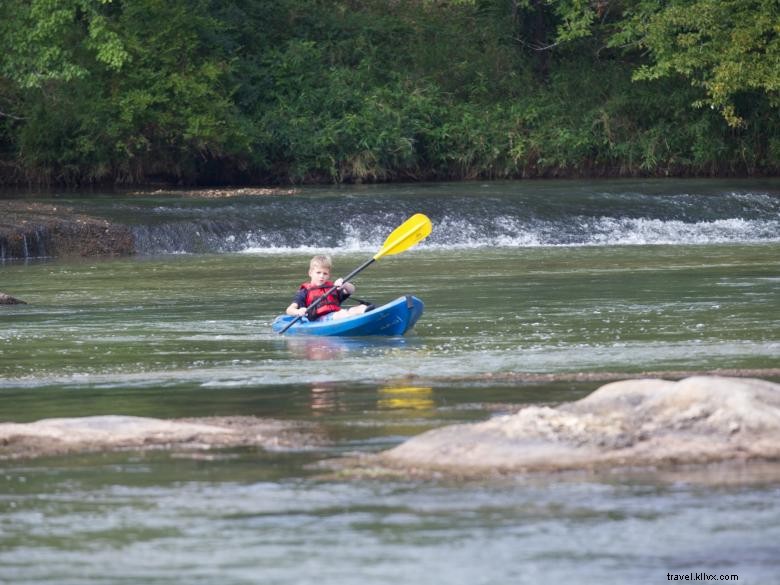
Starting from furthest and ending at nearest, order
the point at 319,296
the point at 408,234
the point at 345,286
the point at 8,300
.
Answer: the point at 8,300, the point at 408,234, the point at 319,296, the point at 345,286

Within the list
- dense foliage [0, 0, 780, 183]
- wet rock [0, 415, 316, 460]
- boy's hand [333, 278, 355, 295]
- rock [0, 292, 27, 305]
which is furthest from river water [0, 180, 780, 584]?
dense foliage [0, 0, 780, 183]

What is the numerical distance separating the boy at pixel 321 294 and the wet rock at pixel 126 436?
5.04 meters

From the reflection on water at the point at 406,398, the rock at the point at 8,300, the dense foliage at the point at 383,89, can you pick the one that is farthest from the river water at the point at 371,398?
the dense foliage at the point at 383,89

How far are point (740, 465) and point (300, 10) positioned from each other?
105 feet

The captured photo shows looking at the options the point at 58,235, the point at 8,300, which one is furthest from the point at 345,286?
the point at 58,235

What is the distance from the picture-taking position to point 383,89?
116 feet

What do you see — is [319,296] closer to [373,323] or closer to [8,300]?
[373,323]

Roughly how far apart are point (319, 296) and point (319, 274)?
22 cm

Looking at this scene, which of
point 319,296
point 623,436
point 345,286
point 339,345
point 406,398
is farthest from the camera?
point 319,296

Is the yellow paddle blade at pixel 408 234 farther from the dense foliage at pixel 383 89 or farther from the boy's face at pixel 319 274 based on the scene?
the dense foliage at pixel 383 89

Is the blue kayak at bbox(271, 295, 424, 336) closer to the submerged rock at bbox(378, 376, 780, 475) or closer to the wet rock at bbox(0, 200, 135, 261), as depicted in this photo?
the submerged rock at bbox(378, 376, 780, 475)

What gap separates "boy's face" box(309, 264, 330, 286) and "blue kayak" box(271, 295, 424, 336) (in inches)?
13.8

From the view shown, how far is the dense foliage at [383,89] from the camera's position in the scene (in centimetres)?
3070

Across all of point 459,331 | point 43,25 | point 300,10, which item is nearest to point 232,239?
point 43,25
